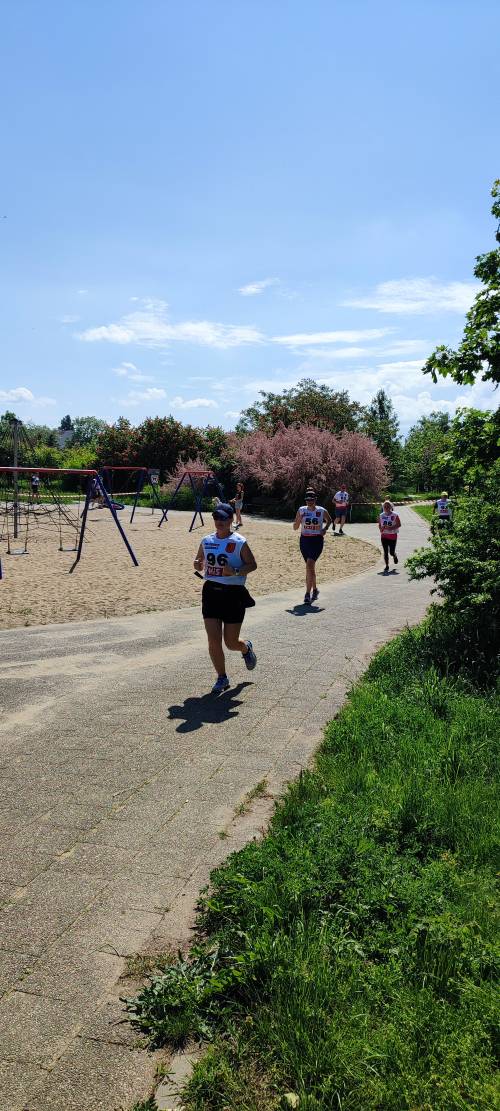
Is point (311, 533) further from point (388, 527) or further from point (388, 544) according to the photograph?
point (388, 544)

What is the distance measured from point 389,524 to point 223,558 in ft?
32.2

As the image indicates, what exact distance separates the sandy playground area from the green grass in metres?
7.33

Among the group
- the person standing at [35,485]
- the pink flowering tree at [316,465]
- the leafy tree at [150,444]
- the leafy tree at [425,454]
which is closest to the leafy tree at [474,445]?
the leafy tree at [425,454]

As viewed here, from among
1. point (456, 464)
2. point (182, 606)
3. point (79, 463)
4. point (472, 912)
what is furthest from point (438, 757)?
point (79, 463)

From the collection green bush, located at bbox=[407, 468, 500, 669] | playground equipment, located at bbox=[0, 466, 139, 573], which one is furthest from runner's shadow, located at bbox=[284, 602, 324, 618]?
playground equipment, located at bbox=[0, 466, 139, 573]

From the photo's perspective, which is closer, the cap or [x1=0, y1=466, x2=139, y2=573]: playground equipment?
the cap

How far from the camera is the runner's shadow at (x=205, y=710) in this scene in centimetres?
597

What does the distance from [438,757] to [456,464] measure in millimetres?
4604

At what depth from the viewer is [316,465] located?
115 ft

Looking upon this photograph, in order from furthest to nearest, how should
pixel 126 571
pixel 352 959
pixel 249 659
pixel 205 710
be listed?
pixel 126 571, pixel 249 659, pixel 205 710, pixel 352 959

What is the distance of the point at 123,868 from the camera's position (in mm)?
3725

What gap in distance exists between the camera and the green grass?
7.65ft

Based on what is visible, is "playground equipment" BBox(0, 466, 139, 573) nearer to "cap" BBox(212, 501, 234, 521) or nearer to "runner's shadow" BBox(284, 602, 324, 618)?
"runner's shadow" BBox(284, 602, 324, 618)

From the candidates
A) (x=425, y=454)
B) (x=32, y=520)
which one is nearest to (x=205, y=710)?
(x=32, y=520)
